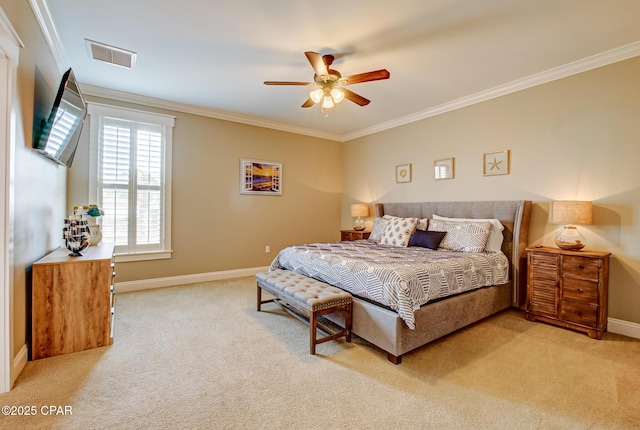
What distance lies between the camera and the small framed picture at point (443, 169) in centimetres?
437

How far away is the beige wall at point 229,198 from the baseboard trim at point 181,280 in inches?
2.6

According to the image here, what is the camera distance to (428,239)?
12.4 feet

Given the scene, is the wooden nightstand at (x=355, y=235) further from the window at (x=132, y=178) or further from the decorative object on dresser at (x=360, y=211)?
the window at (x=132, y=178)

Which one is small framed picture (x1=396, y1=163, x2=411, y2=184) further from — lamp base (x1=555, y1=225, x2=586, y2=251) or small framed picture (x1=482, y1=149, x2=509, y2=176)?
lamp base (x1=555, y1=225, x2=586, y2=251)

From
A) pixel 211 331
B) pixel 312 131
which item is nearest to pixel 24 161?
pixel 211 331

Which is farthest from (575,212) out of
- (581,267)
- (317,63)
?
(317,63)

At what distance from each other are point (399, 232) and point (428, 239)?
47 centimetres

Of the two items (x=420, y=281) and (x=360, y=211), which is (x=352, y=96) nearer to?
(x=420, y=281)

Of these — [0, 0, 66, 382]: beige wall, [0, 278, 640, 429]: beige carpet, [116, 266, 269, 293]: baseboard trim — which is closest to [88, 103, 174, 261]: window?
[116, 266, 269, 293]: baseboard trim

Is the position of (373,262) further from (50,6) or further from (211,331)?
(50,6)

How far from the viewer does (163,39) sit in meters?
2.77

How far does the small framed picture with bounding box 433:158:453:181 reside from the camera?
437 centimetres

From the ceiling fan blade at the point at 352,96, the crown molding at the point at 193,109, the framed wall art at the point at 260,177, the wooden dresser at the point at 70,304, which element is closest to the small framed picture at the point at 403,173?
the crown molding at the point at 193,109

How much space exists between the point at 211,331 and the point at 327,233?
142 inches
